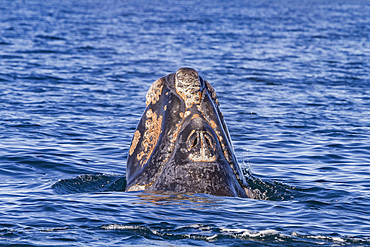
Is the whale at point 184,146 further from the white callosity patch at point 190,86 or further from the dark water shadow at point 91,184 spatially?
the dark water shadow at point 91,184

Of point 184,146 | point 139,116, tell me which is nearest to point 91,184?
point 184,146

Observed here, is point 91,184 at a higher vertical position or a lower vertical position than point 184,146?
lower

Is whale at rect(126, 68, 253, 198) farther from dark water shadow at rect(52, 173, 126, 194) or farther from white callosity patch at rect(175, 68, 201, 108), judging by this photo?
dark water shadow at rect(52, 173, 126, 194)

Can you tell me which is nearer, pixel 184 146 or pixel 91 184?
pixel 184 146

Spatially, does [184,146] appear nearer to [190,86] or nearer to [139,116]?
[190,86]

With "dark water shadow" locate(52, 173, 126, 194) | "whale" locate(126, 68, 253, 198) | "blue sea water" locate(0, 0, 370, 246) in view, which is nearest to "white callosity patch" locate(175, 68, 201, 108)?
"whale" locate(126, 68, 253, 198)

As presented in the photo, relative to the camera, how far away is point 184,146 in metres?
7.79

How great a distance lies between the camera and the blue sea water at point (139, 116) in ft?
23.5

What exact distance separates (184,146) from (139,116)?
964 centimetres

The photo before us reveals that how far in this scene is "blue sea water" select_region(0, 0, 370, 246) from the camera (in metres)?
7.17

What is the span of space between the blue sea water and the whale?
0.18m

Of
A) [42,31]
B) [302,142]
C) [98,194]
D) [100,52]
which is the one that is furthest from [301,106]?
[42,31]

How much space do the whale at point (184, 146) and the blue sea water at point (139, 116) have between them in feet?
0.59

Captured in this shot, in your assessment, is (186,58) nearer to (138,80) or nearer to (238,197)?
(138,80)
